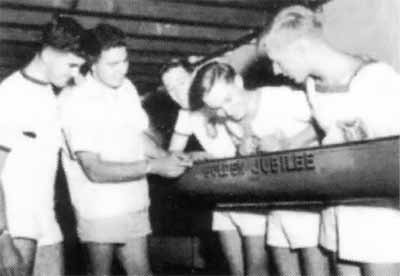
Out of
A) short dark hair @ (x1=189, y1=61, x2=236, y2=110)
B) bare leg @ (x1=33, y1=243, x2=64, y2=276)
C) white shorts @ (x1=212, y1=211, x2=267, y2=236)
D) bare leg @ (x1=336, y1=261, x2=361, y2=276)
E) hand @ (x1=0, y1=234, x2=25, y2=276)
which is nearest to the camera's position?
hand @ (x1=0, y1=234, x2=25, y2=276)

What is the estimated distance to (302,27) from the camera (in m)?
2.04

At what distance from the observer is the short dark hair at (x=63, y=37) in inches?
99.6

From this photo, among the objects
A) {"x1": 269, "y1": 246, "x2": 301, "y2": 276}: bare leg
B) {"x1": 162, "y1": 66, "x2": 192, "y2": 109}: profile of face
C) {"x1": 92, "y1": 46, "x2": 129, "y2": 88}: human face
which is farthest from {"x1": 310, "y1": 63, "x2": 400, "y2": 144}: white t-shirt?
{"x1": 162, "y1": 66, "x2": 192, "y2": 109}: profile of face

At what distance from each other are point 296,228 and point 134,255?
89cm

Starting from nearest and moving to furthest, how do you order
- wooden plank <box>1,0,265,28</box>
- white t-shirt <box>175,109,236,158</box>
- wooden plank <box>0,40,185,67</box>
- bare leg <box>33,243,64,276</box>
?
bare leg <box>33,243,64,276</box> < white t-shirt <box>175,109,236,158</box> < wooden plank <box>1,0,265,28</box> < wooden plank <box>0,40,185,67</box>

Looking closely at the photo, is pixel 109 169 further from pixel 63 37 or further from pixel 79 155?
pixel 63 37

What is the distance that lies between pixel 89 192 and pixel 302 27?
1378 mm

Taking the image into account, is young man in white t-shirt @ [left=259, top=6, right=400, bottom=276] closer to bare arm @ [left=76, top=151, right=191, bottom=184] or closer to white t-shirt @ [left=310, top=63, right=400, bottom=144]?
white t-shirt @ [left=310, top=63, right=400, bottom=144]

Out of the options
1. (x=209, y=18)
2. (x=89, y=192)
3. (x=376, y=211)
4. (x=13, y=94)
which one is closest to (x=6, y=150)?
(x=13, y=94)

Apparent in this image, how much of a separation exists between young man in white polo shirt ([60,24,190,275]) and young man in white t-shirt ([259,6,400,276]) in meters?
0.85

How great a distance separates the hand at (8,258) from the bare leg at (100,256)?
2.13ft

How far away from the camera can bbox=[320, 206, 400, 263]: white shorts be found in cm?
177

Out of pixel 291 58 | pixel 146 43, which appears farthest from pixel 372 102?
pixel 146 43

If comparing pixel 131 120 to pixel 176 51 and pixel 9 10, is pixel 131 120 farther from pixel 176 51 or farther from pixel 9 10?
pixel 176 51
